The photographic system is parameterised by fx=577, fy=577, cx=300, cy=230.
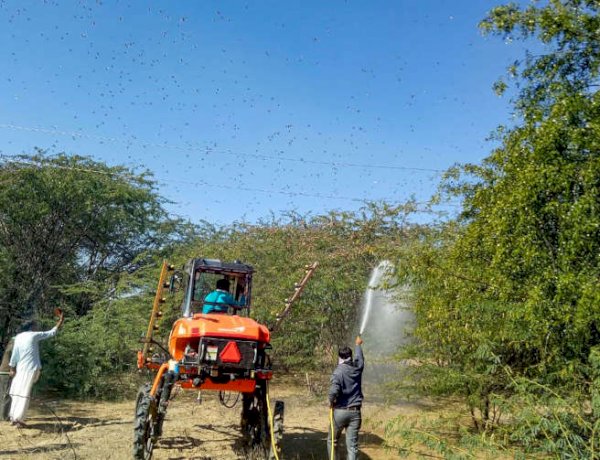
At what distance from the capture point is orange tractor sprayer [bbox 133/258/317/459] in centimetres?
Answer: 696

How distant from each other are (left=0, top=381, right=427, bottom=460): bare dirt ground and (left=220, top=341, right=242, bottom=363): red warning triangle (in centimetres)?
198

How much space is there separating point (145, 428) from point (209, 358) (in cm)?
126

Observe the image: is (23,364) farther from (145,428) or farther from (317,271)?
(317,271)

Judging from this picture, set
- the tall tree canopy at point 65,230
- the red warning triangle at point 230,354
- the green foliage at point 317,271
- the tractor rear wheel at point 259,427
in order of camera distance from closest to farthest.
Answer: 1. the red warning triangle at point 230,354
2. the tractor rear wheel at point 259,427
3. the green foliage at point 317,271
4. the tall tree canopy at point 65,230

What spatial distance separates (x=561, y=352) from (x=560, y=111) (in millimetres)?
2947

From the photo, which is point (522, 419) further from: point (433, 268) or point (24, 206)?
point (24, 206)

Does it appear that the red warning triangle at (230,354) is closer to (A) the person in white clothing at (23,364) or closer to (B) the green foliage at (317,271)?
(A) the person in white clothing at (23,364)

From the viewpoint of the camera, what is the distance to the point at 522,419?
202 inches

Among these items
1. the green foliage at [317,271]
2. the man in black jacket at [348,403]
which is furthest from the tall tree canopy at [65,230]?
the man in black jacket at [348,403]

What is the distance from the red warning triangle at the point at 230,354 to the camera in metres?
6.93

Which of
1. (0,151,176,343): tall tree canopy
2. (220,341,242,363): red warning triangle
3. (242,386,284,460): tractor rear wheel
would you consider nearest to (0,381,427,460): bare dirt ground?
(242,386,284,460): tractor rear wheel

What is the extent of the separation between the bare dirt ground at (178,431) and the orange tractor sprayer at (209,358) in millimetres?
933

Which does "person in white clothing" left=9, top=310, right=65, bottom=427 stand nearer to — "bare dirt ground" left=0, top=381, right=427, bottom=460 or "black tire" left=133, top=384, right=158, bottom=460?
"bare dirt ground" left=0, top=381, right=427, bottom=460

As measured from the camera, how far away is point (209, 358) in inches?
272
